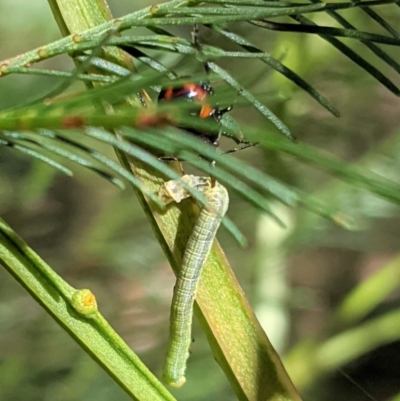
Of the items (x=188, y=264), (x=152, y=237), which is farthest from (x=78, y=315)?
(x=152, y=237)

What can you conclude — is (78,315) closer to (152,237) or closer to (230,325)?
(230,325)

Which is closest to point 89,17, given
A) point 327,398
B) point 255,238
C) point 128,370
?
point 128,370

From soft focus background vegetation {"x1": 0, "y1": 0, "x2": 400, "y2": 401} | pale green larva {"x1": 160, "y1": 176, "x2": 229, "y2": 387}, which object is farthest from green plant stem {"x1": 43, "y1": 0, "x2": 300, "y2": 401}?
soft focus background vegetation {"x1": 0, "y1": 0, "x2": 400, "y2": 401}

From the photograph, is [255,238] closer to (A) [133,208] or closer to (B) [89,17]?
(A) [133,208]

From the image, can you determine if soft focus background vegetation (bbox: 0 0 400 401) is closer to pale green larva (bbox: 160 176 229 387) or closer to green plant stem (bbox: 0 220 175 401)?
pale green larva (bbox: 160 176 229 387)

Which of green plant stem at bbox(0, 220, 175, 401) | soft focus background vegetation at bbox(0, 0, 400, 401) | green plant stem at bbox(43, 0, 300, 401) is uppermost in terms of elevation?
green plant stem at bbox(0, 220, 175, 401)

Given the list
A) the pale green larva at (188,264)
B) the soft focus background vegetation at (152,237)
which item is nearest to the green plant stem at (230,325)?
the pale green larva at (188,264)

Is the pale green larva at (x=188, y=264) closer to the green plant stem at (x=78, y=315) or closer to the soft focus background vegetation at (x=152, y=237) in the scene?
the green plant stem at (x=78, y=315)
